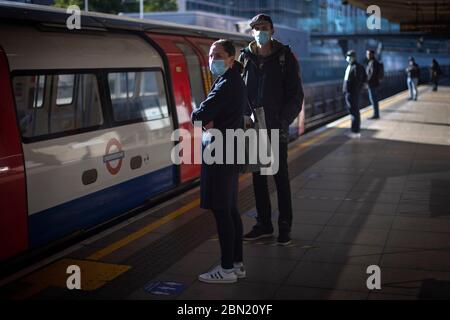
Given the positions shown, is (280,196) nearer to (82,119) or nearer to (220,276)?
(220,276)

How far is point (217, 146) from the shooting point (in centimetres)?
434

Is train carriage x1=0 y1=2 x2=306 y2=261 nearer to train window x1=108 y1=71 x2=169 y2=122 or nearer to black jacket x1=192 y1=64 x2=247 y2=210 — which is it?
train window x1=108 y1=71 x2=169 y2=122

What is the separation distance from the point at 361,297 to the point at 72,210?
2894 millimetres

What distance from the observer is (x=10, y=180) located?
4.85 metres

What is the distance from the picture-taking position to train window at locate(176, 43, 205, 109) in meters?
8.73

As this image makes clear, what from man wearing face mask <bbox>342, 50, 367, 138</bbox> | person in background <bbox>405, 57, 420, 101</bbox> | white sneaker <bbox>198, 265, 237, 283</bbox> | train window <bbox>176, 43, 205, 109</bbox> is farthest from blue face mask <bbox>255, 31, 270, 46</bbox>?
person in background <bbox>405, 57, 420, 101</bbox>

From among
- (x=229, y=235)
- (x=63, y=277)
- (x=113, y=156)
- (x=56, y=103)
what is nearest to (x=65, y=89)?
(x=56, y=103)

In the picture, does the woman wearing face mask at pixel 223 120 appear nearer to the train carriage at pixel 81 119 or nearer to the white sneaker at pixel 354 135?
the train carriage at pixel 81 119

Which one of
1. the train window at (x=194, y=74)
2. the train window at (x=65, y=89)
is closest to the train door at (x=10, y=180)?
the train window at (x=65, y=89)

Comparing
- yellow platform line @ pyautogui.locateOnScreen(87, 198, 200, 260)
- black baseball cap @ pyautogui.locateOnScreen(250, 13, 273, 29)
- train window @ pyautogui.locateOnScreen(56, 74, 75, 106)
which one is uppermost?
black baseball cap @ pyautogui.locateOnScreen(250, 13, 273, 29)

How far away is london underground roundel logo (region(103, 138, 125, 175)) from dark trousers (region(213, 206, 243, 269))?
7.25 ft

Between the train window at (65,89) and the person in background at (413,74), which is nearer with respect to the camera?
the train window at (65,89)

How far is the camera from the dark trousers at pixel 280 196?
5.46m

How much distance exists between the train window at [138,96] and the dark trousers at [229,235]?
265 cm
